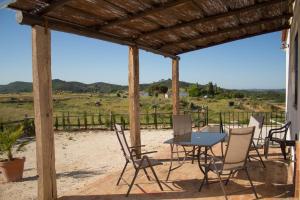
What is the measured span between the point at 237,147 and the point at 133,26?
2.87 meters

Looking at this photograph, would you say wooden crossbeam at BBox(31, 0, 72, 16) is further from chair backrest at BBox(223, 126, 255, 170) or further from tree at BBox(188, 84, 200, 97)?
tree at BBox(188, 84, 200, 97)

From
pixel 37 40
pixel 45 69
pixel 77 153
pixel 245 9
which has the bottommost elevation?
pixel 77 153

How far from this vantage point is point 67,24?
4.43 m

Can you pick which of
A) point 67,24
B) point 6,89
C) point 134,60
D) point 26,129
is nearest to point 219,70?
point 26,129

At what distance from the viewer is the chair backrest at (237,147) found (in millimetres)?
3780

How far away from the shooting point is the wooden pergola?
3.82 m

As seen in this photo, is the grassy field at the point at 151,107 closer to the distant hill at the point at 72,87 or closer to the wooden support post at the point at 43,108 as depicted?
the distant hill at the point at 72,87

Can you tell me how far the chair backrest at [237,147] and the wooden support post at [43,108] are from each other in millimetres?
2334

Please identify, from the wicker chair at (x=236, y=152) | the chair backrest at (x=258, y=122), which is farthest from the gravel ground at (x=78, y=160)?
the chair backrest at (x=258, y=122)

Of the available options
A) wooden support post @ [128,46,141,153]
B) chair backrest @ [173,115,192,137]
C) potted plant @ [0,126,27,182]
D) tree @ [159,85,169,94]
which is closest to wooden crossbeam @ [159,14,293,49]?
wooden support post @ [128,46,141,153]

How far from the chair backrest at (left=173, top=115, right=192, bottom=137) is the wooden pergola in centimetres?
88

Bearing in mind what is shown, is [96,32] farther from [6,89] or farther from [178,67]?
[6,89]

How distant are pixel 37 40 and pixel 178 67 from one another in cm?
509

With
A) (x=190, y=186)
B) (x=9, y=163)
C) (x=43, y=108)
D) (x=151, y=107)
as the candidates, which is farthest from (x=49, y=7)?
(x=151, y=107)
